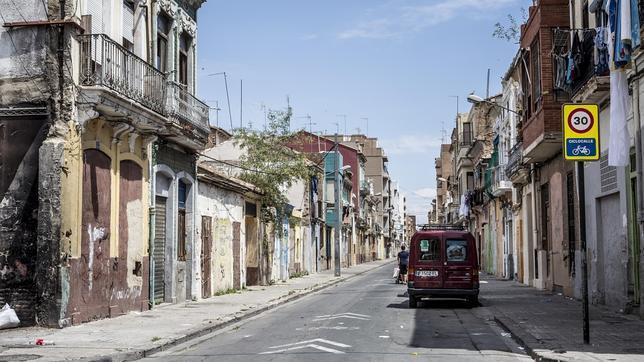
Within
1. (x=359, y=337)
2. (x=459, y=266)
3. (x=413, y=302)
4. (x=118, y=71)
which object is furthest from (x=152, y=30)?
(x=359, y=337)

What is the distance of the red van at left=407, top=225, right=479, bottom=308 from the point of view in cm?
2106

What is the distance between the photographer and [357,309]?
20.5 metres

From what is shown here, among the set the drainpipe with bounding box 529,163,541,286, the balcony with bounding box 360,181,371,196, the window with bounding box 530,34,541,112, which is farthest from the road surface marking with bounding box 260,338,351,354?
the balcony with bounding box 360,181,371,196

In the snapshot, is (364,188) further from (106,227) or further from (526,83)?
(106,227)

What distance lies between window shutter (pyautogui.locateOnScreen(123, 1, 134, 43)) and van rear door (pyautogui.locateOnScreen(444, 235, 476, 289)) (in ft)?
32.6

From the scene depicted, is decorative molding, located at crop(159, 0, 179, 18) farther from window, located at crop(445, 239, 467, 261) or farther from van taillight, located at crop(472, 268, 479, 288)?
van taillight, located at crop(472, 268, 479, 288)

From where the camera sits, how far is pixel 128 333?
14594 millimetres

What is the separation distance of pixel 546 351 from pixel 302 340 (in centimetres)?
416

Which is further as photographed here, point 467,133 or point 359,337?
point 467,133

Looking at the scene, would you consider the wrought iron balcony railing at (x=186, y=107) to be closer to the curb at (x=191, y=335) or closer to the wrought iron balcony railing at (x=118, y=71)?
the wrought iron balcony railing at (x=118, y=71)

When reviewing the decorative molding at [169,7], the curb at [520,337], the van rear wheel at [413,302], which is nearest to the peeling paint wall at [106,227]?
the decorative molding at [169,7]

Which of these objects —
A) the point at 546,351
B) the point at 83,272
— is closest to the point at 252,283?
the point at 83,272

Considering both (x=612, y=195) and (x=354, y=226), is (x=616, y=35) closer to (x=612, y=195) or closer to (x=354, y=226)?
(x=612, y=195)

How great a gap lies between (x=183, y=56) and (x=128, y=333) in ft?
37.5
